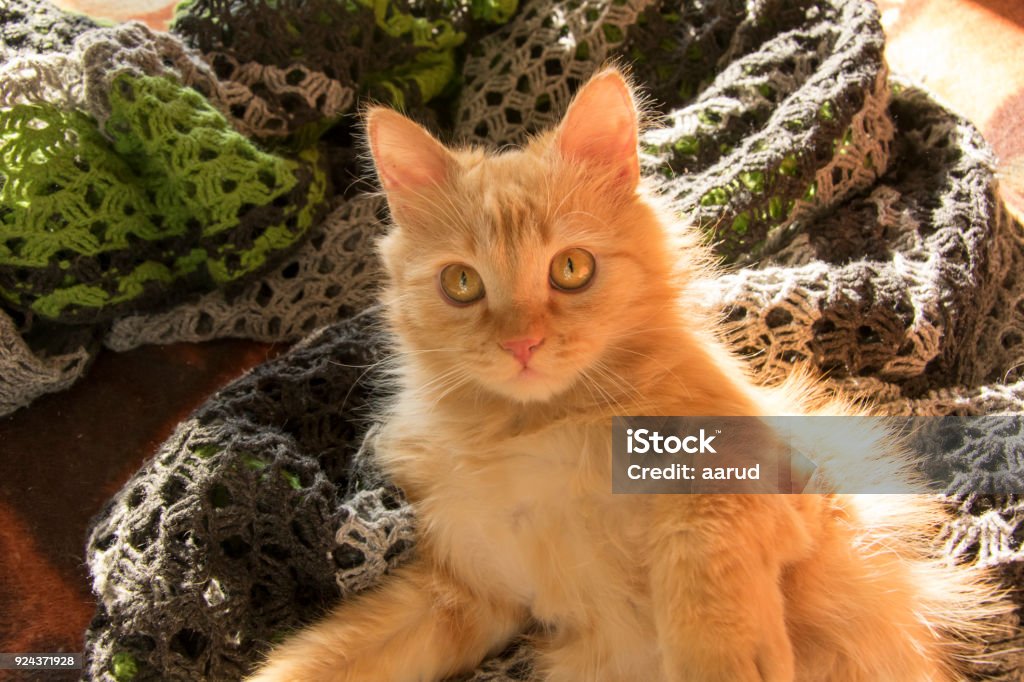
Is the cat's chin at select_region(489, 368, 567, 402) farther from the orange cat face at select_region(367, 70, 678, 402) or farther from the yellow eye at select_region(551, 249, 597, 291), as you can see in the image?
the yellow eye at select_region(551, 249, 597, 291)

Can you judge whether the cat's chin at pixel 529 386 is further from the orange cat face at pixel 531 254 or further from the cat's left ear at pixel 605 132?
the cat's left ear at pixel 605 132

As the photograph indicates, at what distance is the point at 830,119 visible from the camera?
1524mm

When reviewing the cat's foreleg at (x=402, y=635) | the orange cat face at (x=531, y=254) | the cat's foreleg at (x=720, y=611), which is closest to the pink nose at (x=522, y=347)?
the orange cat face at (x=531, y=254)

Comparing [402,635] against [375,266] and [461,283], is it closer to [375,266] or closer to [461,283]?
[461,283]

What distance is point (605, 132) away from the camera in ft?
3.83

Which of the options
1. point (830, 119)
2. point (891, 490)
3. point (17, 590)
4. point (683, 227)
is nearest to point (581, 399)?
point (683, 227)

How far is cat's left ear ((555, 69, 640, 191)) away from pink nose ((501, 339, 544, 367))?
33cm

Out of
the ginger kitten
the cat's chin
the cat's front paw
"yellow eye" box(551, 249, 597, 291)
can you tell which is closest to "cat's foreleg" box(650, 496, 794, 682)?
the ginger kitten

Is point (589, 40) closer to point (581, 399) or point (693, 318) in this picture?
point (693, 318)

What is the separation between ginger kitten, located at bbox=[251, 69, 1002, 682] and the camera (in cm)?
106

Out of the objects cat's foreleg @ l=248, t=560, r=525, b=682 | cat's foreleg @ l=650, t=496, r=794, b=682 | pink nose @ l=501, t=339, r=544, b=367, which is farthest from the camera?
cat's foreleg @ l=248, t=560, r=525, b=682

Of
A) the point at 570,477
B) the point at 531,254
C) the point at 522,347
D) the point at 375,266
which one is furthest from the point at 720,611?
the point at 375,266

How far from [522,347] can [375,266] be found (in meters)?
0.69

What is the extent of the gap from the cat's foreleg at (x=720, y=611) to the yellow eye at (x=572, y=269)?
0.38m
